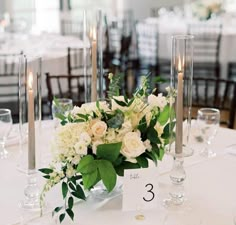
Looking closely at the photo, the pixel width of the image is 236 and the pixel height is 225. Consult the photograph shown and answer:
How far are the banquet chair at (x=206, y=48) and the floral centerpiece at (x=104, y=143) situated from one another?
13.4ft

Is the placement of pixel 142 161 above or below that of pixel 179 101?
below

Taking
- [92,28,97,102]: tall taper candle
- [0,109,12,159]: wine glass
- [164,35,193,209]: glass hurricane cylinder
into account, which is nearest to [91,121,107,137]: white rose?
[164,35,193,209]: glass hurricane cylinder

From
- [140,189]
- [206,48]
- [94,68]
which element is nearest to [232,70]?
[206,48]

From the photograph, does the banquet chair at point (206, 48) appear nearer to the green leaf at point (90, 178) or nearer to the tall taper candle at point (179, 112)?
the tall taper candle at point (179, 112)

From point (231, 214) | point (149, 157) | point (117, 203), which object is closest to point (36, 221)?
point (117, 203)

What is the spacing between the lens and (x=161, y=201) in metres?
1.42

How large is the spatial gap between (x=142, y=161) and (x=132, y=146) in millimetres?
66

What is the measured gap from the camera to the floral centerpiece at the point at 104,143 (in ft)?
4.11

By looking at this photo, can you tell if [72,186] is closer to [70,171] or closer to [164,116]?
[70,171]

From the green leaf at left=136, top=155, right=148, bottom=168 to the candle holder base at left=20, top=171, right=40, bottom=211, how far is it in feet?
0.97

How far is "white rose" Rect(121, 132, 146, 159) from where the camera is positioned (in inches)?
49.5

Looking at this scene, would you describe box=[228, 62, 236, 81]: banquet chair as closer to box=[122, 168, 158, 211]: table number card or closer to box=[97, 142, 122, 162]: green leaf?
box=[122, 168, 158, 211]: table number card

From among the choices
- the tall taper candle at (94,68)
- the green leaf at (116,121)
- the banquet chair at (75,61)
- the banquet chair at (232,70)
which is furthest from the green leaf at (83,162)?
the banquet chair at (232,70)

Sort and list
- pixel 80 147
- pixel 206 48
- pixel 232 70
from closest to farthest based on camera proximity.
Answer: pixel 80 147 < pixel 232 70 < pixel 206 48
